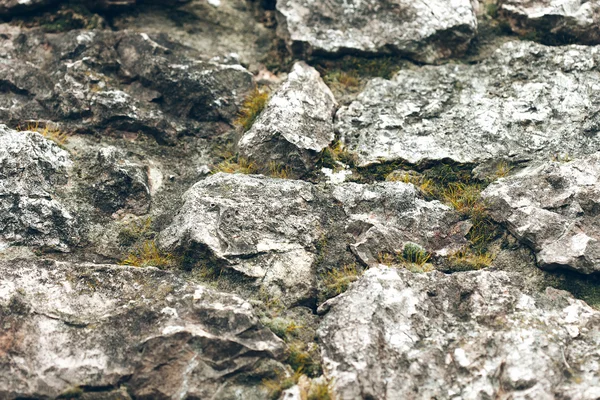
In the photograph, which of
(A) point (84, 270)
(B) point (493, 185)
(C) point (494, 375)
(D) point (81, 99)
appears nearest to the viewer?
(C) point (494, 375)

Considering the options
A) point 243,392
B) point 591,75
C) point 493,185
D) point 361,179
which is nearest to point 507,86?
point 591,75

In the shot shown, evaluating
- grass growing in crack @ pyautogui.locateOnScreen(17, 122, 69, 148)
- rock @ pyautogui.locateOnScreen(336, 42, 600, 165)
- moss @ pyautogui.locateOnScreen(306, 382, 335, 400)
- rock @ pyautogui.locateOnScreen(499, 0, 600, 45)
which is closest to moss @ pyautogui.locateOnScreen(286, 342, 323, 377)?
moss @ pyautogui.locateOnScreen(306, 382, 335, 400)

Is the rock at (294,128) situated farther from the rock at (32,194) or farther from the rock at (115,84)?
the rock at (32,194)

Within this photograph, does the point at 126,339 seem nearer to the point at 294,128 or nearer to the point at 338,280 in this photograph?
the point at 338,280

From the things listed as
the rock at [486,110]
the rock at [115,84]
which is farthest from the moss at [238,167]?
the rock at [486,110]

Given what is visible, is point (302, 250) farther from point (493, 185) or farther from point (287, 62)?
point (287, 62)

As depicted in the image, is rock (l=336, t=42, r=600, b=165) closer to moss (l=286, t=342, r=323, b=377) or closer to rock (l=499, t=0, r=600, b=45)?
rock (l=499, t=0, r=600, b=45)

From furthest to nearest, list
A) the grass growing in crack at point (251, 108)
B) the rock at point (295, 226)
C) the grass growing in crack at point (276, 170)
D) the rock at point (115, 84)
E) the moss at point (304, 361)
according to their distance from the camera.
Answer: the grass growing in crack at point (251, 108)
the rock at point (115, 84)
the grass growing in crack at point (276, 170)
the rock at point (295, 226)
the moss at point (304, 361)
